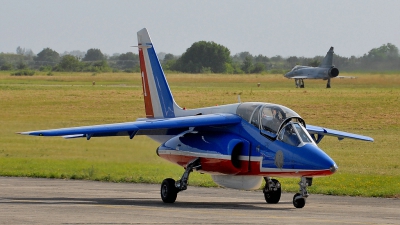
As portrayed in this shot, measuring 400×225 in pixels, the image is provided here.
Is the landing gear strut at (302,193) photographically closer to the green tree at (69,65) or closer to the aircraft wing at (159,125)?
the aircraft wing at (159,125)

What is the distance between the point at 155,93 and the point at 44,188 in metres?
4.51

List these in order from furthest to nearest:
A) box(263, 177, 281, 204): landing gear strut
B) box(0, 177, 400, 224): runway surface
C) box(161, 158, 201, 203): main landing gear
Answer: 1. box(263, 177, 281, 204): landing gear strut
2. box(161, 158, 201, 203): main landing gear
3. box(0, 177, 400, 224): runway surface

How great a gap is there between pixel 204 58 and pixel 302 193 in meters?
132

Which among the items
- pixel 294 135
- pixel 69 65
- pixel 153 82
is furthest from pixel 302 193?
pixel 69 65

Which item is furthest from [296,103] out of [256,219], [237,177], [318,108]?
[256,219]

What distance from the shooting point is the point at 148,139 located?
30375 mm

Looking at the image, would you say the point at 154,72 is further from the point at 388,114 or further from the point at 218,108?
the point at 388,114

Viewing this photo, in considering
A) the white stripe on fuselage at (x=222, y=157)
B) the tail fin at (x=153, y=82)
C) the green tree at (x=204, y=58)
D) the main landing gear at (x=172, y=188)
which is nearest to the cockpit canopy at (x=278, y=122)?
the white stripe on fuselage at (x=222, y=157)

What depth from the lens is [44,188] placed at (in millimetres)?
25328

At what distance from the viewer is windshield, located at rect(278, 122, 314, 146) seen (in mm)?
19453

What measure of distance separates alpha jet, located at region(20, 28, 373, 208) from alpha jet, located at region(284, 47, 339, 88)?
63983 millimetres

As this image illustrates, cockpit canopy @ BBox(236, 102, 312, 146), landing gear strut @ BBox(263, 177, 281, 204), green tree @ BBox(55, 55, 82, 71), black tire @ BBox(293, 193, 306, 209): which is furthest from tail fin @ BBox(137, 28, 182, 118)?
green tree @ BBox(55, 55, 82, 71)

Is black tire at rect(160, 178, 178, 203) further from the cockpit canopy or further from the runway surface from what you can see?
the cockpit canopy

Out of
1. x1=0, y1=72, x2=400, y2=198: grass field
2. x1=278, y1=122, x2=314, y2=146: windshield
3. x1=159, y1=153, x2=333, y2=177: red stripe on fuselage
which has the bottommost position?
x1=0, y1=72, x2=400, y2=198: grass field
